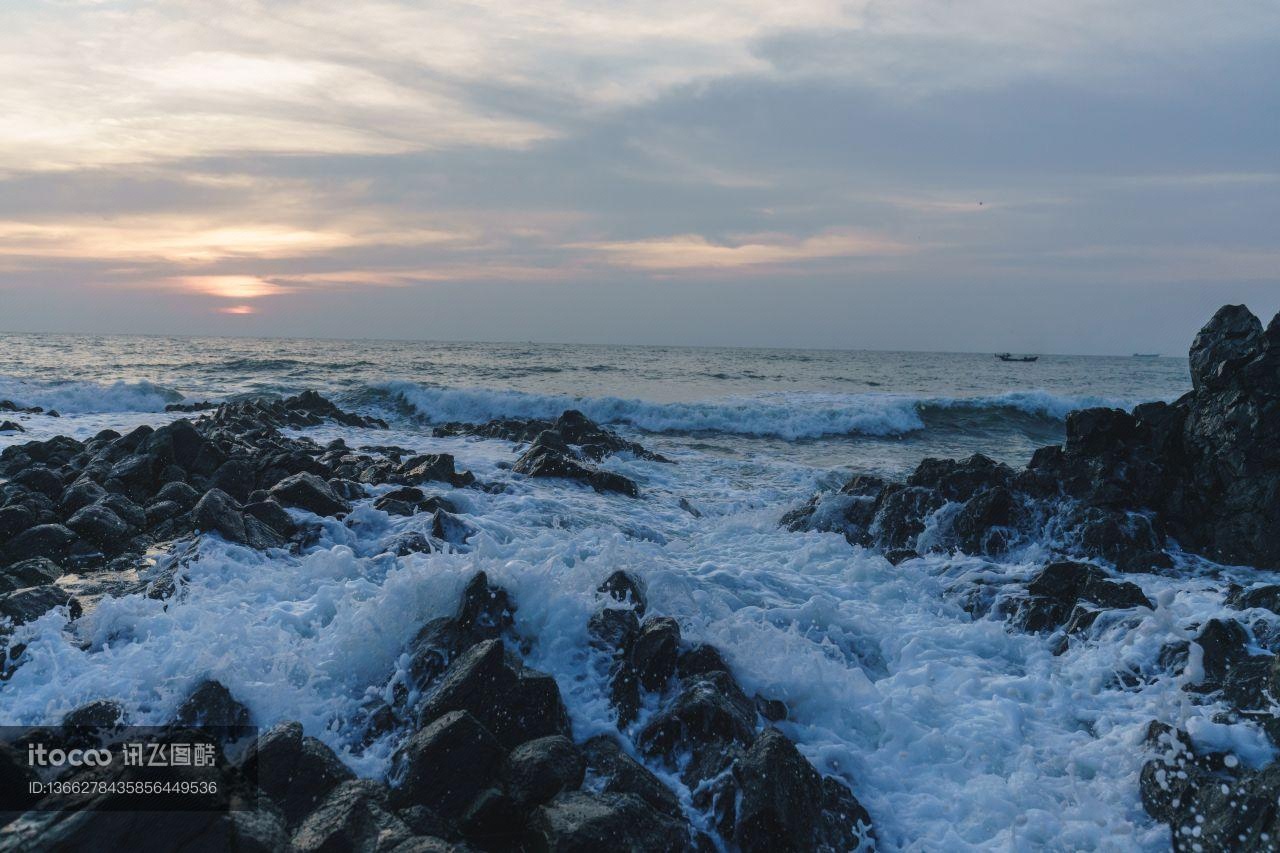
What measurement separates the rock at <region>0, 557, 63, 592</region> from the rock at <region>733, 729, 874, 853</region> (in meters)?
7.11

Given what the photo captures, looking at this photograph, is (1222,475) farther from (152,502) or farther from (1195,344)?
(152,502)

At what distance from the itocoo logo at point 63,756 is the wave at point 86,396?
29.4 metres

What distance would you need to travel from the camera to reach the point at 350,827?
3918 millimetres

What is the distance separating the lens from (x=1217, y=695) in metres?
5.85

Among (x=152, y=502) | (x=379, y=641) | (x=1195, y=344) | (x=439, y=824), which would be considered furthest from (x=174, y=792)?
(x=1195, y=344)

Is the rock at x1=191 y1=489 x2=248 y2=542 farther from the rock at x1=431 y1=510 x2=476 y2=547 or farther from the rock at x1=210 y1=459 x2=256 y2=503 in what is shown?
the rock at x1=431 y1=510 x2=476 y2=547

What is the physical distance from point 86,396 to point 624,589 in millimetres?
32892

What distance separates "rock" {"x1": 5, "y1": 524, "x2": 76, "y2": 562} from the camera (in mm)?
8211

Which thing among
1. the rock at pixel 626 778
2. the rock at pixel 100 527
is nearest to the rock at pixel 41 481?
the rock at pixel 100 527

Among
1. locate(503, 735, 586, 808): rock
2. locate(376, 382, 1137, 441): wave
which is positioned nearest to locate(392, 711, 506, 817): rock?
locate(503, 735, 586, 808): rock

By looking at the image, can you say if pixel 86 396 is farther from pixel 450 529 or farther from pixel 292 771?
pixel 292 771

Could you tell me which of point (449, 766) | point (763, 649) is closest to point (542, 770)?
point (449, 766)

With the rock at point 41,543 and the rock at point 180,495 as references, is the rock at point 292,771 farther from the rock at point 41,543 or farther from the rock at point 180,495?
the rock at point 180,495

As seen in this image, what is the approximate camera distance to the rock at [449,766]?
14.6ft
